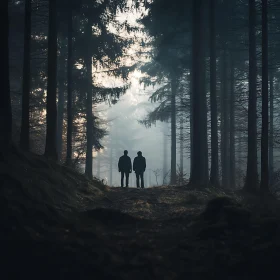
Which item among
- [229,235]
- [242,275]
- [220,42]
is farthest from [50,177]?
[220,42]

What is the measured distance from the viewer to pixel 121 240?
18.0 ft

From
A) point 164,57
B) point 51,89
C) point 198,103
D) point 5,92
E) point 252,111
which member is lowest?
point 5,92

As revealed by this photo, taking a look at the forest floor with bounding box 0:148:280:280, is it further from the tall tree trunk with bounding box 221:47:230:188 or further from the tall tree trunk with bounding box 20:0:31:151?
the tall tree trunk with bounding box 221:47:230:188

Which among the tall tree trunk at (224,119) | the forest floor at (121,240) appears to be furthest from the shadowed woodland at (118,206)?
the tall tree trunk at (224,119)

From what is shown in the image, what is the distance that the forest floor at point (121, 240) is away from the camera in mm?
4254

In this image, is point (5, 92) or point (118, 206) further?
point (118, 206)

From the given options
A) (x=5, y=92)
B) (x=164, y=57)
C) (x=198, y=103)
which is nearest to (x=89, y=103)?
(x=164, y=57)

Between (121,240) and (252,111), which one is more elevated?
(252,111)

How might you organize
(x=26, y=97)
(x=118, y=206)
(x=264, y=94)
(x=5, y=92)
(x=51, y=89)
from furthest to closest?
(x=51, y=89) < (x=26, y=97) < (x=264, y=94) < (x=118, y=206) < (x=5, y=92)

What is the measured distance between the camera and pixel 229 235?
5238mm

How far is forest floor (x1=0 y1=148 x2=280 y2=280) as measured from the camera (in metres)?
4.25

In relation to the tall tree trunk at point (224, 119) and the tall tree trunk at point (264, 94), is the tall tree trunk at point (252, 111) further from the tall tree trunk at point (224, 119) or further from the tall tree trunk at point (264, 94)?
the tall tree trunk at point (224, 119)

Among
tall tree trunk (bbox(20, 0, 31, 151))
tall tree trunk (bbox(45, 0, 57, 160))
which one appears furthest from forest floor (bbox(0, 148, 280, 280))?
tall tree trunk (bbox(45, 0, 57, 160))

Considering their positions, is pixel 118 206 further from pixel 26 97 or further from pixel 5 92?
pixel 26 97
